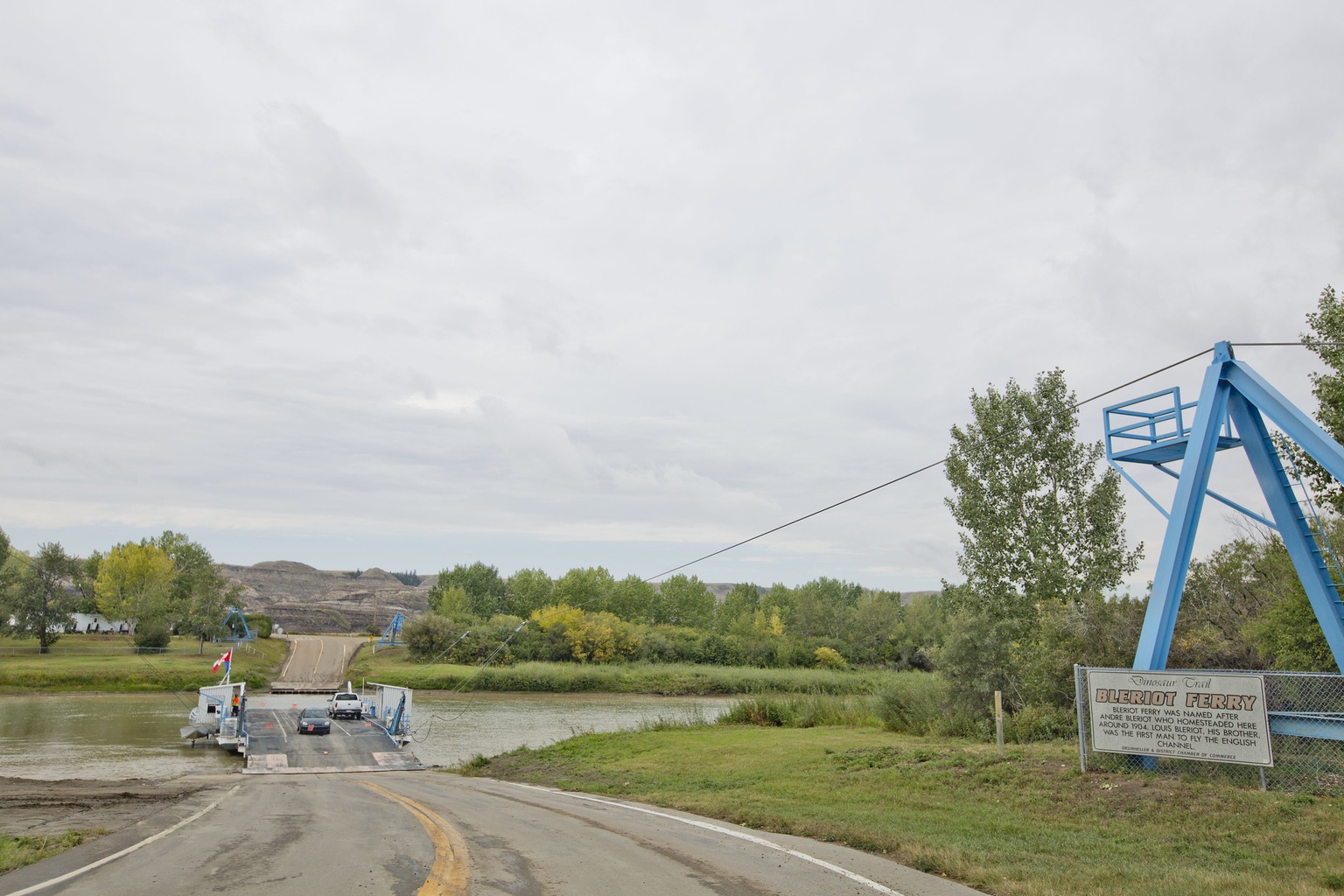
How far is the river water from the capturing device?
97.9 ft

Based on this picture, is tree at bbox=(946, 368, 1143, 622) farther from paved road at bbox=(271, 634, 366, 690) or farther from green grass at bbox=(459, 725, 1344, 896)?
paved road at bbox=(271, 634, 366, 690)

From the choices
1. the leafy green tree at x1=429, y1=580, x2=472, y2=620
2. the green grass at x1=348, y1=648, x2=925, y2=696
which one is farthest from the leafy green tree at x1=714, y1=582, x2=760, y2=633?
the leafy green tree at x1=429, y1=580, x2=472, y2=620

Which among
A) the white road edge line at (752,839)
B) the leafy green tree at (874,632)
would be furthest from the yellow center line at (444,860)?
the leafy green tree at (874,632)

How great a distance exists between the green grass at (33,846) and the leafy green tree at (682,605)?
342 ft

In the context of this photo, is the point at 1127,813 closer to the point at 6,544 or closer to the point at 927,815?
the point at 927,815

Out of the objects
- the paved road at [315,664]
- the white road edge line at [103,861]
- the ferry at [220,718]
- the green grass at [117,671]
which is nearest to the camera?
the white road edge line at [103,861]

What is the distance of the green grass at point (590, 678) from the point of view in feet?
234

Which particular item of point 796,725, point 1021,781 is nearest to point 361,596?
point 796,725

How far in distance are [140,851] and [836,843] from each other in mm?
7870

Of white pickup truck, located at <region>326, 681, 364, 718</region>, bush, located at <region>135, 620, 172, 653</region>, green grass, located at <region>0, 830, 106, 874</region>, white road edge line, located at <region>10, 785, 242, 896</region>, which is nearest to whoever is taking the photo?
white road edge line, located at <region>10, 785, 242, 896</region>

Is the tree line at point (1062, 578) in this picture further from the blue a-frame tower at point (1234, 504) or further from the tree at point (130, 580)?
the tree at point (130, 580)

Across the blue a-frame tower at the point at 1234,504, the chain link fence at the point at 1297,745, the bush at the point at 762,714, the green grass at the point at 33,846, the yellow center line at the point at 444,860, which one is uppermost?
the blue a-frame tower at the point at 1234,504

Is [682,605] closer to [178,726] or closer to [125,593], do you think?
[125,593]

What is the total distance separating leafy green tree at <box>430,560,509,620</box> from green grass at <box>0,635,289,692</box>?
50065mm
